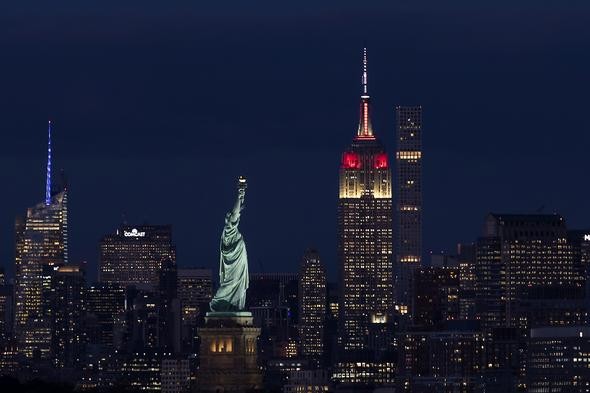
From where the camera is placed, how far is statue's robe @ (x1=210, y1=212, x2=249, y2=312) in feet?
397

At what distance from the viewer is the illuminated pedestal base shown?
395ft

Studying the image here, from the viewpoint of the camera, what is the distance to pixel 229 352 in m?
121

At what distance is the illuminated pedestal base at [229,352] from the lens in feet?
395

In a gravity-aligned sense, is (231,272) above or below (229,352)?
above

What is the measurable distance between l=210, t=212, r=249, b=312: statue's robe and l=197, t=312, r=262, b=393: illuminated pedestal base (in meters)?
0.55

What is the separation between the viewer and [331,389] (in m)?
190

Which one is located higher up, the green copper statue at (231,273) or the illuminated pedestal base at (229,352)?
the green copper statue at (231,273)

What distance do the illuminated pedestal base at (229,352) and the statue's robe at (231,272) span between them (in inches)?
21.6

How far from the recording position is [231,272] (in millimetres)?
121312

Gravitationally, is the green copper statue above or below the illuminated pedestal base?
above

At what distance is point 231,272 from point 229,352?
295 cm

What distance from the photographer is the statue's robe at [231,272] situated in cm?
12106

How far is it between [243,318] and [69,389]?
47.6 ft

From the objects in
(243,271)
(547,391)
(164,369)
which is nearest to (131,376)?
(164,369)
